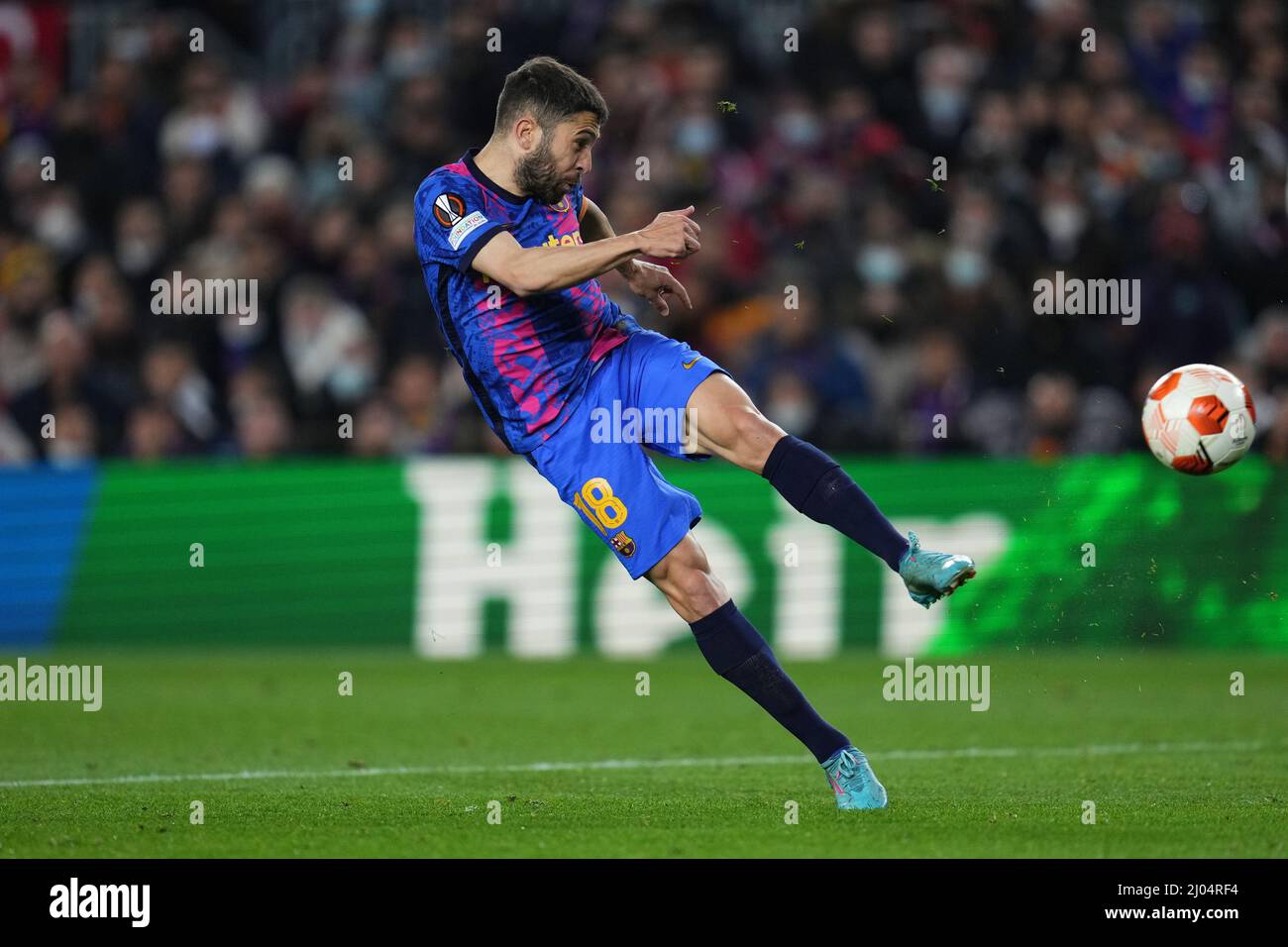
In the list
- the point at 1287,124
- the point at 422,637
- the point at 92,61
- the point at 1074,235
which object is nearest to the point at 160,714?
the point at 422,637

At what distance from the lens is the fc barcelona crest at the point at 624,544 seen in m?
6.22

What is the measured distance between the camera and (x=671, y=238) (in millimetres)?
5789

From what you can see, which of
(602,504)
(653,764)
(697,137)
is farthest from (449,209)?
(697,137)

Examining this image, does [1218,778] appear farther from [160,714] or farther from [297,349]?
[297,349]

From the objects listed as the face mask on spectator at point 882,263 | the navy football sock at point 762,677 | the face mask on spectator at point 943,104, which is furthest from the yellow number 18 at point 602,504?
the face mask on spectator at point 943,104

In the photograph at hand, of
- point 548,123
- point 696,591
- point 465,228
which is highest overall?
point 548,123

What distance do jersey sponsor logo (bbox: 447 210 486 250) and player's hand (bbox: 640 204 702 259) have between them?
Result: 648 mm

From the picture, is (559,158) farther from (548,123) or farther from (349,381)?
(349,381)

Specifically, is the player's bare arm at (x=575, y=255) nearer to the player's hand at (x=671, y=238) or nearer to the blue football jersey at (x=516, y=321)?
the player's hand at (x=671, y=238)

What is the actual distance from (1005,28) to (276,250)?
6355 mm

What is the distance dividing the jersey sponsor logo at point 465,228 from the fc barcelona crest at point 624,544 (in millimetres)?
1130

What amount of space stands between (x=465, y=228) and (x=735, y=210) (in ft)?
26.2

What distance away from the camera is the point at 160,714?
31.2ft

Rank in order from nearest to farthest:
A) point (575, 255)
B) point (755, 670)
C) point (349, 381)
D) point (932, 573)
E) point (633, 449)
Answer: point (932, 573) < point (575, 255) < point (755, 670) < point (633, 449) < point (349, 381)
